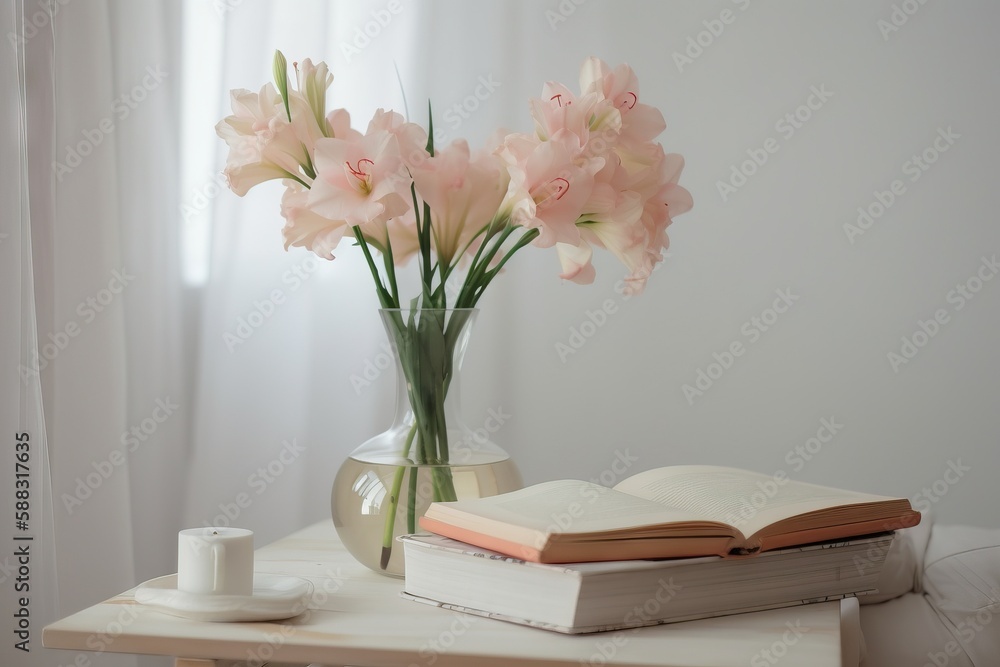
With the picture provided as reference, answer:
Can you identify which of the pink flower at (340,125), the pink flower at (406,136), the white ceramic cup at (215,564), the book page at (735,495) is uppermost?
the pink flower at (340,125)

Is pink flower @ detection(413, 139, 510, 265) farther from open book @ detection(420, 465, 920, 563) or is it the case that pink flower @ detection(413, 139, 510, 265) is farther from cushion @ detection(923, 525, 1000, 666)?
cushion @ detection(923, 525, 1000, 666)

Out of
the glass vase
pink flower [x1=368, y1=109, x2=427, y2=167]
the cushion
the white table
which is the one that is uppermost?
pink flower [x1=368, y1=109, x2=427, y2=167]

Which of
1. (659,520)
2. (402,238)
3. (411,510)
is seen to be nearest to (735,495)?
(659,520)

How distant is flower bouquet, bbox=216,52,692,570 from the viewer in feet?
2.47

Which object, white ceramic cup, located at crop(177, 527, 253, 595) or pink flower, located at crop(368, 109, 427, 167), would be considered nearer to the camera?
white ceramic cup, located at crop(177, 527, 253, 595)

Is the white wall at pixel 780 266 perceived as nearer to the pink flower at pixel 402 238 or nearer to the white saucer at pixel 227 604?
the pink flower at pixel 402 238

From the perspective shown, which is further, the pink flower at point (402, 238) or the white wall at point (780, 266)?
the white wall at point (780, 266)

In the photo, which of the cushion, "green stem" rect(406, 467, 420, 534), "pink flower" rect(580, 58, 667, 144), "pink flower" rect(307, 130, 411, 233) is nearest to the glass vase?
"green stem" rect(406, 467, 420, 534)

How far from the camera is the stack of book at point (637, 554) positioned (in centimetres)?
64

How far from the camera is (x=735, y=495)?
80 centimetres

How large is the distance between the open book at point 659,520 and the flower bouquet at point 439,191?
128 millimetres

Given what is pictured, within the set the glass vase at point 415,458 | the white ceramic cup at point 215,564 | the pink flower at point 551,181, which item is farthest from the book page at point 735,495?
the white ceramic cup at point 215,564

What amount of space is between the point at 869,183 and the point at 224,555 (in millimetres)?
1525

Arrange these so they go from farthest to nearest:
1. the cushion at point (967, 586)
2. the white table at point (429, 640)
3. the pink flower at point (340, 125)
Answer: the cushion at point (967, 586) → the pink flower at point (340, 125) → the white table at point (429, 640)
